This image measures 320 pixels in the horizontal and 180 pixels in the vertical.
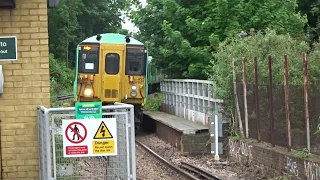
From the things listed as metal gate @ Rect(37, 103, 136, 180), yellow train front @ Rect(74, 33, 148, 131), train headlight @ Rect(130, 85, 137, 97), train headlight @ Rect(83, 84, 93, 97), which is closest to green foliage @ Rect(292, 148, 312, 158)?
metal gate @ Rect(37, 103, 136, 180)

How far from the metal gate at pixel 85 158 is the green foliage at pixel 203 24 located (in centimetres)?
1375

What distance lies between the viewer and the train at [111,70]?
19.2m

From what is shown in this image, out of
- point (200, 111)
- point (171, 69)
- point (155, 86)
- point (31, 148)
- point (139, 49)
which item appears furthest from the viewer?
point (155, 86)

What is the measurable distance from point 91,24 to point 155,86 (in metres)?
46.9

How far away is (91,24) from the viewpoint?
246 feet

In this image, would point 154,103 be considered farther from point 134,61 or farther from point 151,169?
point 151,169

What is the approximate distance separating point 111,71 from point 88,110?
13.1 metres

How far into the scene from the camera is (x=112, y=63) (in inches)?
765

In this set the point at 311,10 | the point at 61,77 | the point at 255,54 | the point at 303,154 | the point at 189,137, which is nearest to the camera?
the point at 303,154

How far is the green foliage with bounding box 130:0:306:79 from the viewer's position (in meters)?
21.3

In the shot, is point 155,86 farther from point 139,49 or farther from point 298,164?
point 298,164

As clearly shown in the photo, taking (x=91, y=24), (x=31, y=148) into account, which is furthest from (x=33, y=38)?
(x=91, y=24)

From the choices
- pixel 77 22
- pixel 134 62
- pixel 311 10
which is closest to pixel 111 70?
pixel 134 62

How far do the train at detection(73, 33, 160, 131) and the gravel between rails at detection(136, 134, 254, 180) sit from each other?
167cm
